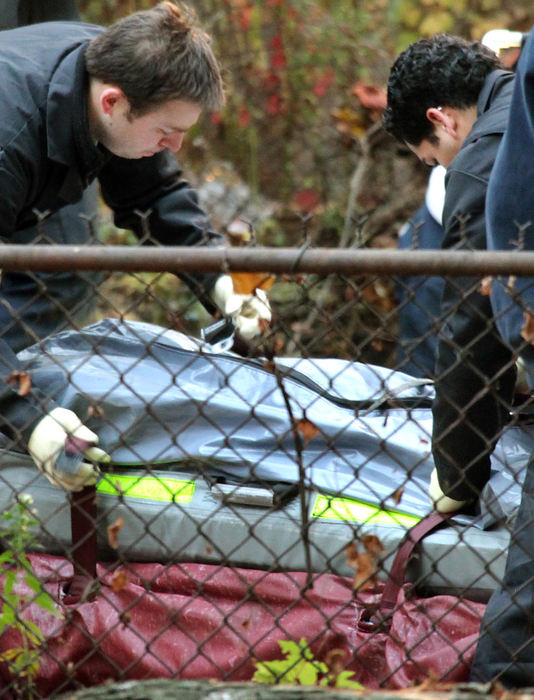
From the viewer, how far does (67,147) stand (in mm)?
2555

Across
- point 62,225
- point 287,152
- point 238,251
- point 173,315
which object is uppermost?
point 238,251

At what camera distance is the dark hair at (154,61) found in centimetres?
252

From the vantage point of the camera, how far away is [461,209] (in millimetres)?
2152

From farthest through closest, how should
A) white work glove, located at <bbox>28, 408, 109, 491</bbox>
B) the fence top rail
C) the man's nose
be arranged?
the man's nose < white work glove, located at <bbox>28, 408, 109, 491</bbox> < the fence top rail

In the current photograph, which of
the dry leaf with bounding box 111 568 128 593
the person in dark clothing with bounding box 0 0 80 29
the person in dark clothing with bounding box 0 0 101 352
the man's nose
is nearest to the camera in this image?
the dry leaf with bounding box 111 568 128 593

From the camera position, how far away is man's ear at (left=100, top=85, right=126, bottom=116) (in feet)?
8.38

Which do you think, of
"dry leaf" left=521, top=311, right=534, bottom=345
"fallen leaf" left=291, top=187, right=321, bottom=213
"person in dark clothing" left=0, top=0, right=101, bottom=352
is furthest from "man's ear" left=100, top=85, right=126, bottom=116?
"fallen leaf" left=291, top=187, right=321, bottom=213

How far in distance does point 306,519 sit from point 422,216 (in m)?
2.01

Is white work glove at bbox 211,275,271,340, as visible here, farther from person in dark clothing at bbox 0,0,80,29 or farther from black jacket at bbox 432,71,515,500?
person in dark clothing at bbox 0,0,80,29

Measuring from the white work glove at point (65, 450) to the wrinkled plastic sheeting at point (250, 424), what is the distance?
98 mm

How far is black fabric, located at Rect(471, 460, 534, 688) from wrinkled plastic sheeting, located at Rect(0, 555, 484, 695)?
8 cm

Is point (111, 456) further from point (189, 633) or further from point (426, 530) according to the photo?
point (426, 530)

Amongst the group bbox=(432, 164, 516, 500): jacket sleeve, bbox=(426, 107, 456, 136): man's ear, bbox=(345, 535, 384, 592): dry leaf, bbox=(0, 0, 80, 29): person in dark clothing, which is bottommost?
bbox=(345, 535, 384, 592): dry leaf

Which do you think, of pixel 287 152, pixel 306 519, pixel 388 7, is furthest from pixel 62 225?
pixel 388 7
